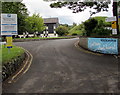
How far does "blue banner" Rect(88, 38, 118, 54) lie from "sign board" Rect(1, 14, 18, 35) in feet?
30.8

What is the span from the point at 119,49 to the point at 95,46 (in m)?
2.78

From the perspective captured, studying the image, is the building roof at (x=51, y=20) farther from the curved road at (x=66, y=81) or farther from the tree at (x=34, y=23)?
the curved road at (x=66, y=81)

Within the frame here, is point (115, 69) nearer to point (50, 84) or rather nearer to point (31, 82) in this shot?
point (50, 84)

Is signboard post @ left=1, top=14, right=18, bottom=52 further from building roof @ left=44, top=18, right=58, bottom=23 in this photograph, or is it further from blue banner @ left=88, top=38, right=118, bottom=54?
building roof @ left=44, top=18, right=58, bottom=23

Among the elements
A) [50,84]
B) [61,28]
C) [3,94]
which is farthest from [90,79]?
[61,28]

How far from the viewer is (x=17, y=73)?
29.2 feet

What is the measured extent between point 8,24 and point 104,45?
10.2 m

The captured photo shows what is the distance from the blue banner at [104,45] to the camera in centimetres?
1451

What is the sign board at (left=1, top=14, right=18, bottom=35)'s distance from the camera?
10.8m

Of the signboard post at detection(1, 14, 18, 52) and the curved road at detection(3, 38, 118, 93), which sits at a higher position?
the signboard post at detection(1, 14, 18, 52)

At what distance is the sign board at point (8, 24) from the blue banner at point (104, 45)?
30.8ft

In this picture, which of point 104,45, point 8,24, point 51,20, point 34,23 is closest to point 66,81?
point 8,24

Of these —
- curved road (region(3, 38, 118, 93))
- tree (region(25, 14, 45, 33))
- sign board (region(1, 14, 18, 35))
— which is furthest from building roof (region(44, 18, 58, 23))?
curved road (region(3, 38, 118, 93))


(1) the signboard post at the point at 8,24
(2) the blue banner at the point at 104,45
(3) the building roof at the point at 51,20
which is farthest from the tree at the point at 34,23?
(3) the building roof at the point at 51,20
